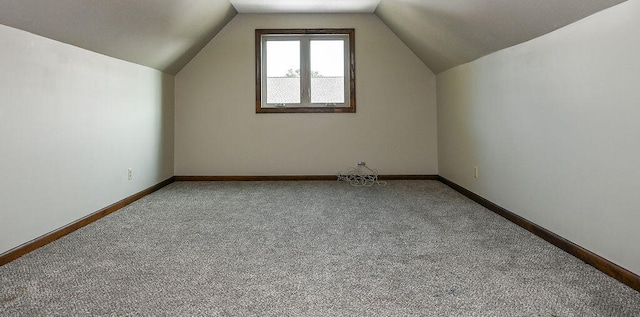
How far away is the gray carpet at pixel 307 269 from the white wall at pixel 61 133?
9.0 inches

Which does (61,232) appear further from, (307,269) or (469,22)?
(469,22)

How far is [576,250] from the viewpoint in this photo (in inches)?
83.4

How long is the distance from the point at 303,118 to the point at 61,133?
9.72 feet

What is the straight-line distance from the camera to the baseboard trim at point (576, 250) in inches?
68.3

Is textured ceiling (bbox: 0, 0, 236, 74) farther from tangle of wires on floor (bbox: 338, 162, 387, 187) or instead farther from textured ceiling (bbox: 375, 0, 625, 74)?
tangle of wires on floor (bbox: 338, 162, 387, 187)

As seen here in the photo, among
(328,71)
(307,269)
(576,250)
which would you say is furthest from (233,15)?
(576,250)

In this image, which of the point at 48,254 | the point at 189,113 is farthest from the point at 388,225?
the point at 189,113

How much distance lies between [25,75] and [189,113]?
2776mm

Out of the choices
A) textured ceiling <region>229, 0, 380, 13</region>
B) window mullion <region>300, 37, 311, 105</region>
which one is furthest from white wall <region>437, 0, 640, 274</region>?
window mullion <region>300, 37, 311, 105</region>

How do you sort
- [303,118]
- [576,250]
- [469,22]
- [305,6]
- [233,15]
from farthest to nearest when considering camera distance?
1. [303,118]
2. [233,15]
3. [305,6]
4. [469,22]
5. [576,250]

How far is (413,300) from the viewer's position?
1615mm

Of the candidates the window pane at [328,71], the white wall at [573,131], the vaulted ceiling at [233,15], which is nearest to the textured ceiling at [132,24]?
the vaulted ceiling at [233,15]

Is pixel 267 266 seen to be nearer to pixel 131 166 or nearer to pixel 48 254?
pixel 48 254

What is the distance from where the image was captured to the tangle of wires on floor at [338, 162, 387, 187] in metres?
4.91
